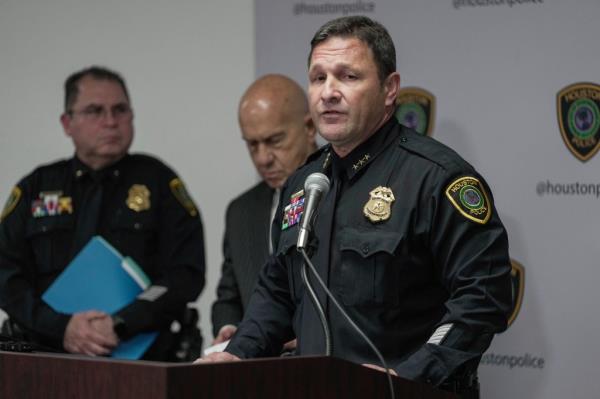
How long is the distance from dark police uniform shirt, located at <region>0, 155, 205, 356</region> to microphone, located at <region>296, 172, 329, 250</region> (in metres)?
1.94

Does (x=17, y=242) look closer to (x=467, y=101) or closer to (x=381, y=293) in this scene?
(x=467, y=101)

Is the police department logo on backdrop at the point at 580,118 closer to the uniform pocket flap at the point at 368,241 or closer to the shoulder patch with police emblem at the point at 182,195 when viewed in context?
the uniform pocket flap at the point at 368,241

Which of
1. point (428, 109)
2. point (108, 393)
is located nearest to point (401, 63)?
point (428, 109)

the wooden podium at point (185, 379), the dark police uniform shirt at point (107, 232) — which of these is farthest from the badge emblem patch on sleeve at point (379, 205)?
the dark police uniform shirt at point (107, 232)

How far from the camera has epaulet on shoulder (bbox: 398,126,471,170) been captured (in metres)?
2.61

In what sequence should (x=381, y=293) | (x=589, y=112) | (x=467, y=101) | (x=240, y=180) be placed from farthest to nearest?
(x=240, y=180) → (x=467, y=101) → (x=589, y=112) → (x=381, y=293)

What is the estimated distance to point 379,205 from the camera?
2.62 metres

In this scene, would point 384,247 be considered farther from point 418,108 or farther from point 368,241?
point 418,108

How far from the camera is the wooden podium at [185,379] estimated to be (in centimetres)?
180

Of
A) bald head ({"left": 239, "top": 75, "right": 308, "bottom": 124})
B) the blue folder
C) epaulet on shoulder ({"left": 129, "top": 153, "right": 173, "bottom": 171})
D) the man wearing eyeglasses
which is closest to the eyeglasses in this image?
the man wearing eyeglasses

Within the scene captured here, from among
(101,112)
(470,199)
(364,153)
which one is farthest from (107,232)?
(470,199)

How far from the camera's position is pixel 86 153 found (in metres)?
4.34

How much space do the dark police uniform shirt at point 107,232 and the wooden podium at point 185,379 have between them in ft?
6.91

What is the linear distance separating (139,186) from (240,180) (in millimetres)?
516
